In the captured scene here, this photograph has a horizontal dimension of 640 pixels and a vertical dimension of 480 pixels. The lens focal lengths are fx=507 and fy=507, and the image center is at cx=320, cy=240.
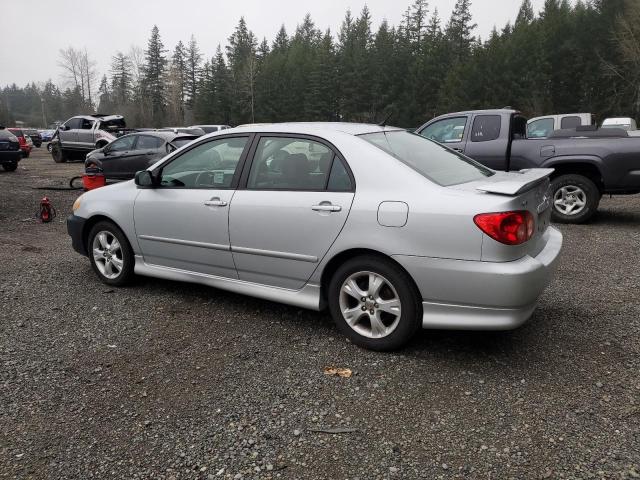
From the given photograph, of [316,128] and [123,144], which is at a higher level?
[123,144]

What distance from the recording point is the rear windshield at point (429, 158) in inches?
140

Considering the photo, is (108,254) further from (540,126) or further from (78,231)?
(540,126)

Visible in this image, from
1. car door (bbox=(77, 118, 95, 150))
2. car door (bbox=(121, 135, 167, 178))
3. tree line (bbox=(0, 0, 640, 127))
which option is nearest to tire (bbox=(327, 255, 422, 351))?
car door (bbox=(121, 135, 167, 178))

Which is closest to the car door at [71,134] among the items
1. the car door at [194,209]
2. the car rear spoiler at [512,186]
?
the car door at [194,209]

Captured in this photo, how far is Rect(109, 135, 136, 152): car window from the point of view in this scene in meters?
13.4

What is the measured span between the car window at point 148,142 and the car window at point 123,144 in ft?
0.94

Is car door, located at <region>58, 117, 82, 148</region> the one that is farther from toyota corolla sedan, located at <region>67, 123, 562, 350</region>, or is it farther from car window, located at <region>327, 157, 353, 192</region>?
car window, located at <region>327, 157, 353, 192</region>

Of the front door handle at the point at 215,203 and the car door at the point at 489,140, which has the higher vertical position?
the car door at the point at 489,140

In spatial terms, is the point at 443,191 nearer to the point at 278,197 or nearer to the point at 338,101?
the point at 278,197

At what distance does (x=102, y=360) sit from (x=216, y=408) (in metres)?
1.07

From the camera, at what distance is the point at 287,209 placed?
146 inches

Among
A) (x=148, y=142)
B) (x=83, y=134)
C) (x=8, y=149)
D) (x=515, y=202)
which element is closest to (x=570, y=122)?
(x=148, y=142)

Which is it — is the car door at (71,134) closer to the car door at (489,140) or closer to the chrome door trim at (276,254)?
the car door at (489,140)

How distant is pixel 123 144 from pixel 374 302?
11.9 metres
